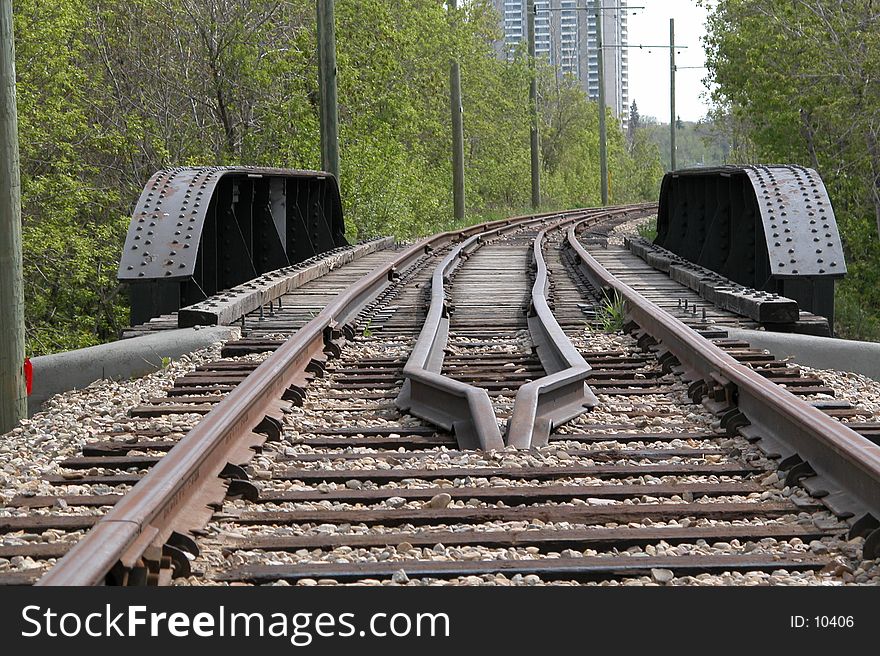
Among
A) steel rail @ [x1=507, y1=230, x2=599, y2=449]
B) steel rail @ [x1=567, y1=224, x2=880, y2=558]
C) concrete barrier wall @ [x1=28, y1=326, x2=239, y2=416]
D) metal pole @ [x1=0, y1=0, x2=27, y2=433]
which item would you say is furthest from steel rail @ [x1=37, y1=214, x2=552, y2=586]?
metal pole @ [x1=0, y1=0, x2=27, y2=433]

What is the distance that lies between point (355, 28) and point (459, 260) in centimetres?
1181

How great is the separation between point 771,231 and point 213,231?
4905 mm

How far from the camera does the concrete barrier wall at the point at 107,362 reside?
7.37 m

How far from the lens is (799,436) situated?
440 centimetres

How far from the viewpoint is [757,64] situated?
80.9 feet

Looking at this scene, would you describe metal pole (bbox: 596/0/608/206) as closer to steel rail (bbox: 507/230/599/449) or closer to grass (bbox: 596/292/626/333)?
grass (bbox: 596/292/626/333)

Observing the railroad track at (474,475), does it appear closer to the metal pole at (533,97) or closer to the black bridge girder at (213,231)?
the black bridge girder at (213,231)

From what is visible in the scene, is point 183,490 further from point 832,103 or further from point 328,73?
point 832,103

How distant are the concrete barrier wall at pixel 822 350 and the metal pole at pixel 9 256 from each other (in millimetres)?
4650

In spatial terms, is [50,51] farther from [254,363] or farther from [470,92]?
[470,92]

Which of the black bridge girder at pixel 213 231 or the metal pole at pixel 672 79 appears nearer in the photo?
the black bridge girder at pixel 213 231

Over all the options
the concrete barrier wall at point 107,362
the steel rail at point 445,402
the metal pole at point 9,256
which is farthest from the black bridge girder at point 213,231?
the steel rail at point 445,402

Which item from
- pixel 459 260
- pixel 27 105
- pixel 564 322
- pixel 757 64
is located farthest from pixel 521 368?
pixel 757 64
